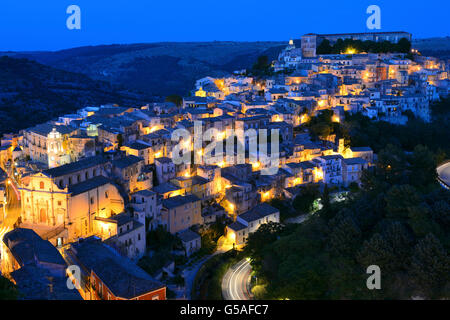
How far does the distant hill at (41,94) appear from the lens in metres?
48.6

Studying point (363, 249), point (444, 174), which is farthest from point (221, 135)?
point (363, 249)

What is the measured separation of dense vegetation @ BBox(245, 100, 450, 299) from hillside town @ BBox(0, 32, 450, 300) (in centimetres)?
399

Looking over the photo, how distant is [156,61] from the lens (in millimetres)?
101000

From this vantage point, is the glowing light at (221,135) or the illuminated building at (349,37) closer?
the glowing light at (221,135)

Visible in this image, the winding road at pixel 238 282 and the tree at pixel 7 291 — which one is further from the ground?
the tree at pixel 7 291

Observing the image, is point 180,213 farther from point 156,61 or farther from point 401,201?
point 156,61

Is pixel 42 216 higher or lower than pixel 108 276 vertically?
higher

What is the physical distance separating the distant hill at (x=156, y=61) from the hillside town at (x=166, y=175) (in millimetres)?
43712

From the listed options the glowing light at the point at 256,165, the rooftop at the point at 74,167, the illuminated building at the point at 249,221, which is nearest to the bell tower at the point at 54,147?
the rooftop at the point at 74,167

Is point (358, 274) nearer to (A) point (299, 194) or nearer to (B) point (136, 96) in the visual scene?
(A) point (299, 194)

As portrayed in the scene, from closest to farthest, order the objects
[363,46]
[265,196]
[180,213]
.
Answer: [180,213]
[265,196]
[363,46]

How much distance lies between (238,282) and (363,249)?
596 centimetres

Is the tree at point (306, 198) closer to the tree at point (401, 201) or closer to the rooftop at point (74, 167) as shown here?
the tree at point (401, 201)

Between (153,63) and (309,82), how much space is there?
63515mm
